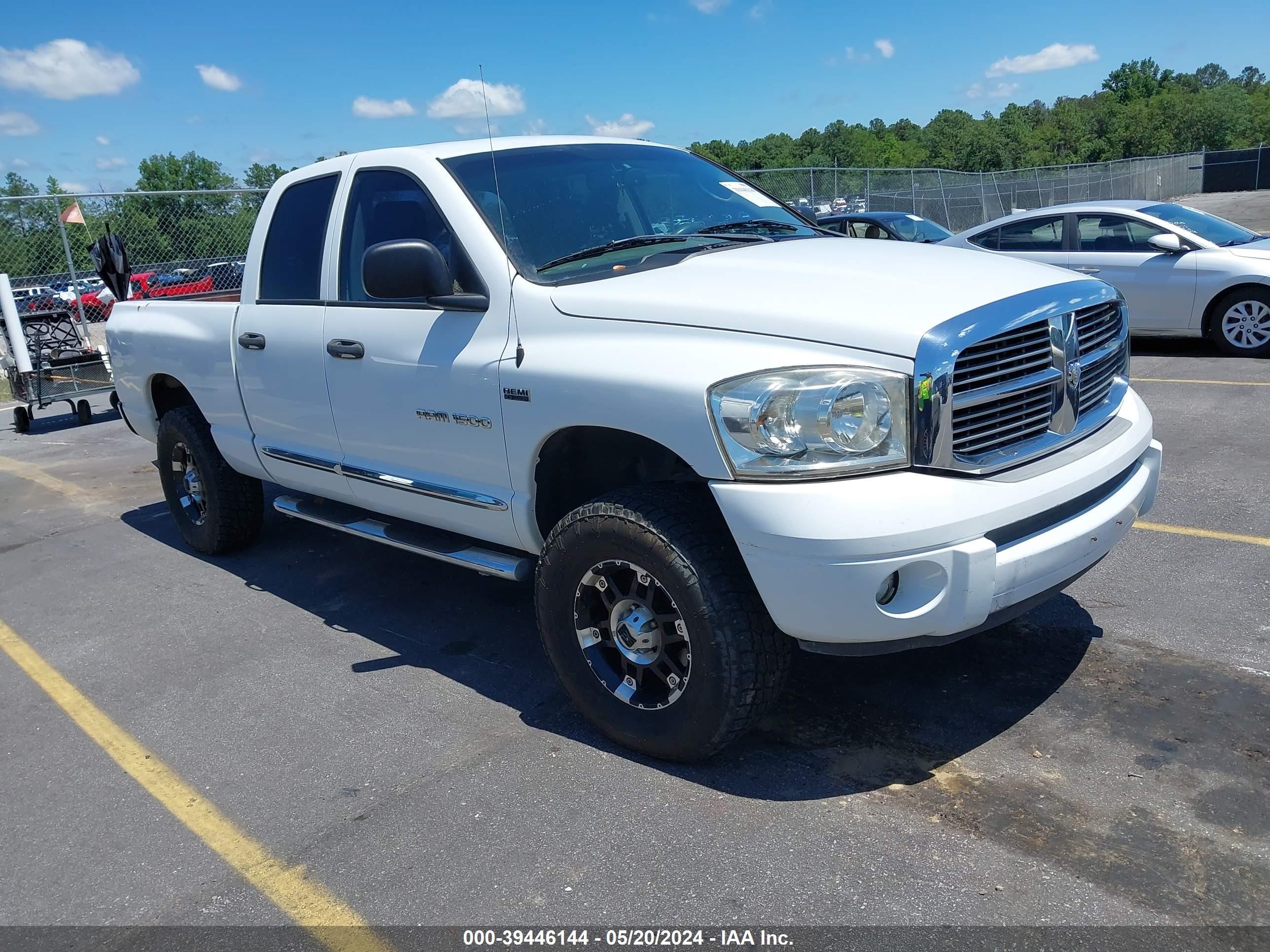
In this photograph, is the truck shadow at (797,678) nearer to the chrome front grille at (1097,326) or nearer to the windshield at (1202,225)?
the chrome front grille at (1097,326)

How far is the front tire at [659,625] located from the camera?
309 cm

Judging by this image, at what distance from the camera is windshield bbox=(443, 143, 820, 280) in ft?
12.6

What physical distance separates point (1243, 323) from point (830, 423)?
8.75m

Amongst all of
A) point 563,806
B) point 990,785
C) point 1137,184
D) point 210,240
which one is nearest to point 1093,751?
point 990,785

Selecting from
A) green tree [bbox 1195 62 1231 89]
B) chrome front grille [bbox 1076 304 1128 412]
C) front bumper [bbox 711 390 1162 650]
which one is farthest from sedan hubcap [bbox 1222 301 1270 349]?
green tree [bbox 1195 62 1231 89]

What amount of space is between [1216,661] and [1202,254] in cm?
739

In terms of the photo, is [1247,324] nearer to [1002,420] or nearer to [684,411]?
Answer: [1002,420]

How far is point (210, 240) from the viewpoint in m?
15.4

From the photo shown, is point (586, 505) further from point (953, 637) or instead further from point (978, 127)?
point (978, 127)

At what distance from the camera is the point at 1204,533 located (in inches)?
203

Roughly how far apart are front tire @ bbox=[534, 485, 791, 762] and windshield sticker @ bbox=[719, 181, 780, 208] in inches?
72.4

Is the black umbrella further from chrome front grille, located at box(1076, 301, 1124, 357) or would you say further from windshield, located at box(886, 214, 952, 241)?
windshield, located at box(886, 214, 952, 241)

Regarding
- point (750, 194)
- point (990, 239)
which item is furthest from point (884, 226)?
point (750, 194)

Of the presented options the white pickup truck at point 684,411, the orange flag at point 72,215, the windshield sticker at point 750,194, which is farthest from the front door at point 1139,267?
the orange flag at point 72,215
